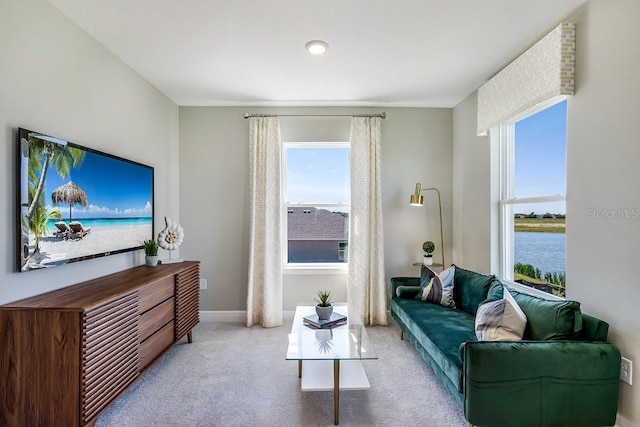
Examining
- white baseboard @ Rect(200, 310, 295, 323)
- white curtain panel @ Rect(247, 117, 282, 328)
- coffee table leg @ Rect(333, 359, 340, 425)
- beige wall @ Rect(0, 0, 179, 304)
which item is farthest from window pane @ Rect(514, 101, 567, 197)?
beige wall @ Rect(0, 0, 179, 304)

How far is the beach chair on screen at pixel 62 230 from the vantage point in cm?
205

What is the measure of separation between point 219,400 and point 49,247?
4.92ft

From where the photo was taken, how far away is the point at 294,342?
230 centimetres

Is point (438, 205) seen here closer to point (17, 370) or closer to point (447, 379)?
point (447, 379)

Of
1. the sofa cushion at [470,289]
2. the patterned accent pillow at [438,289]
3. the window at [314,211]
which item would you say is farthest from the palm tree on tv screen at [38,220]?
the sofa cushion at [470,289]

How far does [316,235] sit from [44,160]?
2742 millimetres

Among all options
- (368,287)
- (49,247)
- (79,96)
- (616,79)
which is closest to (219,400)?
(49,247)

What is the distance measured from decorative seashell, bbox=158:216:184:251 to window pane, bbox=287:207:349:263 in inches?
51.2

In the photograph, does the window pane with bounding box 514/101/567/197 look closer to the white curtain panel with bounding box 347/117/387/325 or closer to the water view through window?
the water view through window

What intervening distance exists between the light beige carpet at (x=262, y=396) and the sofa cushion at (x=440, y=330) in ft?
0.98

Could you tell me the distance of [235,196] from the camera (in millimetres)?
3967

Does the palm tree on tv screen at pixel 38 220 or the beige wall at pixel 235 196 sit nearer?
the palm tree on tv screen at pixel 38 220

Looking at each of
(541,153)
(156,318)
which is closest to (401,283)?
(541,153)

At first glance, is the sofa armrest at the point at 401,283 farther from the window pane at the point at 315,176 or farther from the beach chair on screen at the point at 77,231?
the beach chair on screen at the point at 77,231
